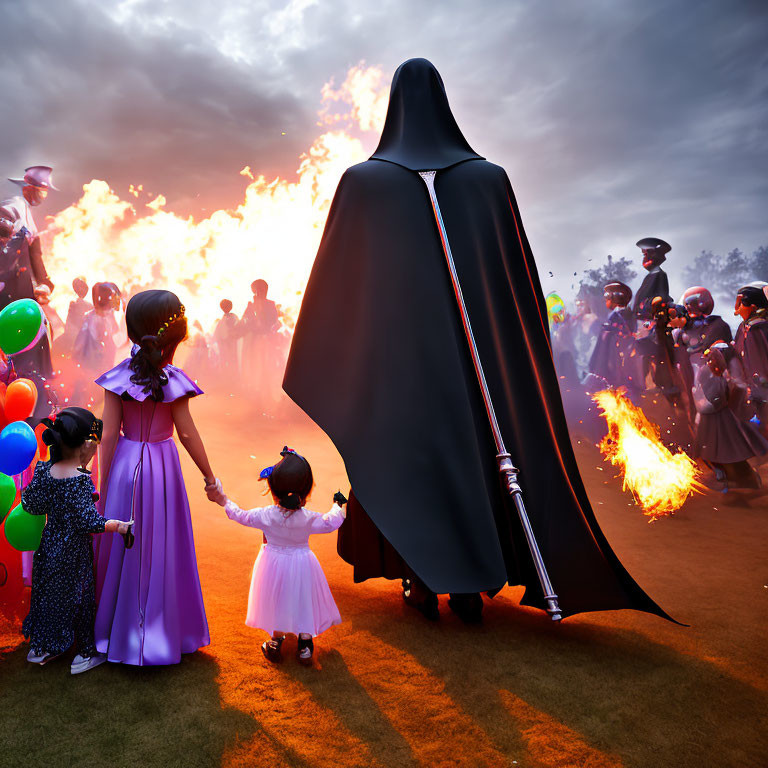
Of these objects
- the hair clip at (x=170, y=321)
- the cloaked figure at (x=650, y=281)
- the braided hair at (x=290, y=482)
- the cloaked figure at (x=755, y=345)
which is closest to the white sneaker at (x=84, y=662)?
the braided hair at (x=290, y=482)

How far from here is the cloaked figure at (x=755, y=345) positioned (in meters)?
7.93

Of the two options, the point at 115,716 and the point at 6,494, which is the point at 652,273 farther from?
the point at 115,716

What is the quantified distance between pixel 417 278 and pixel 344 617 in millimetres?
2063

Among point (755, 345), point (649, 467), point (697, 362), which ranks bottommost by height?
point (649, 467)

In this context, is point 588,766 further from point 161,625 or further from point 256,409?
point 256,409

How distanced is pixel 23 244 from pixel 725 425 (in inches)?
367

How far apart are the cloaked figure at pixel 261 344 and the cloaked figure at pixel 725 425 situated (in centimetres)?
826

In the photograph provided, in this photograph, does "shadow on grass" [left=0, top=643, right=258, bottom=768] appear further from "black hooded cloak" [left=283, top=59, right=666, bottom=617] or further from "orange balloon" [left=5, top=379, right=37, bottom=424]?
"orange balloon" [left=5, top=379, right=37, bottom=424]

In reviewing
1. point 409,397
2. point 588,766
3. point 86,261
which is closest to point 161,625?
point 409,397

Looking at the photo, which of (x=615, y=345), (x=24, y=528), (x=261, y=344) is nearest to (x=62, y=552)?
(x=24, y=528)

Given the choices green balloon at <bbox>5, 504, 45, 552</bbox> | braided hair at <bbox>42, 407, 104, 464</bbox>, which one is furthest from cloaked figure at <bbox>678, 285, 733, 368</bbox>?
green balloon at <bbox>5, 504, 45, 552</bbox>

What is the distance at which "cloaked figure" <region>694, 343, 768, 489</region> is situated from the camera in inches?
272

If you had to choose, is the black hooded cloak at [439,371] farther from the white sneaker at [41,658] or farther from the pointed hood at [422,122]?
the white sneaker at [41,658]

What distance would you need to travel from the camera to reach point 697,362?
8.14 meters
